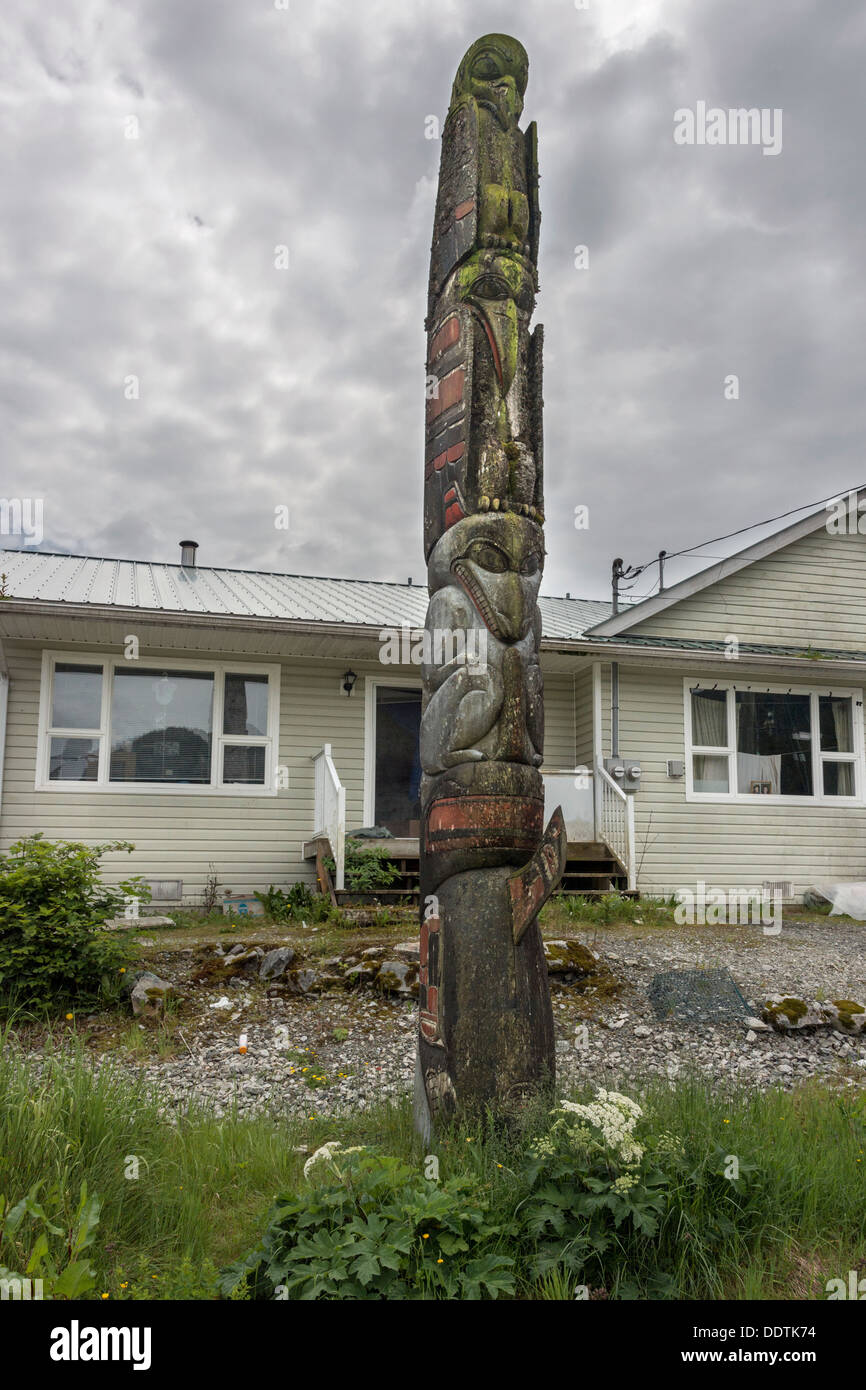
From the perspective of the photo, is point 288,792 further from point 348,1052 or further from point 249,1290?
point 249,1290

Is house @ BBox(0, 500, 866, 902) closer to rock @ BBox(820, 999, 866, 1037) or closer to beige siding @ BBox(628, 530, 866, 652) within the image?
beige siding @ BBox(628, 530, 866, 652)

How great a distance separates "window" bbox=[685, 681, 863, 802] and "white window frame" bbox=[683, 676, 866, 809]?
0.01 m

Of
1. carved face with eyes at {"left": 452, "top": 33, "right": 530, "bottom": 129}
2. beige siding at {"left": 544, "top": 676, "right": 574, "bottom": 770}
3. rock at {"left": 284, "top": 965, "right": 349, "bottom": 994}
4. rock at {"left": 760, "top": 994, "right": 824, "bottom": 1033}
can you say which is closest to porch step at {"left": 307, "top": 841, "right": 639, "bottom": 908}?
beige siding at {"left": 544, "top": 676, "right": 574, "bottom": 770}

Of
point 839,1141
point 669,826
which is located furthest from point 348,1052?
point 669,826

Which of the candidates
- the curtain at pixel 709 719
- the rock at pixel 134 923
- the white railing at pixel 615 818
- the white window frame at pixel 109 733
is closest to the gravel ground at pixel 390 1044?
the rock at pixel 134 923

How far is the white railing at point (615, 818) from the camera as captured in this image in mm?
12055

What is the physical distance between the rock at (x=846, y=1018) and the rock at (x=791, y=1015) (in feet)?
0.28

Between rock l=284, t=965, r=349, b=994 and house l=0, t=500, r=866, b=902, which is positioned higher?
house l=0, t=500, r=866, b=902

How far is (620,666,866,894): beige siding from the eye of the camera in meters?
13.5

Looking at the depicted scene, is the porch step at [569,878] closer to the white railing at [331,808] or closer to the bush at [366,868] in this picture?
the bush at [366,868]

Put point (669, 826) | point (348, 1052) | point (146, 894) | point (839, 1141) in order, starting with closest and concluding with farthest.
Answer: point (839, 1141)
point (348, 1052)
point (146, 894)
point (669, 826)

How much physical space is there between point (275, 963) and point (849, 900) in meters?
8.71
